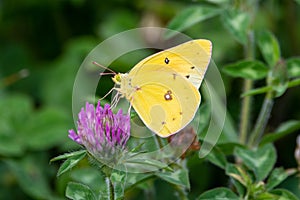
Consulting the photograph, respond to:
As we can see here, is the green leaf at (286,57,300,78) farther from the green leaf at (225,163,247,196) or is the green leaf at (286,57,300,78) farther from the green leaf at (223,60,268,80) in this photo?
the green leaf at (225,163,247,196)

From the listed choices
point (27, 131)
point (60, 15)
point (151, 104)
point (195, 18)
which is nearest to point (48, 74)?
point (60, 15)

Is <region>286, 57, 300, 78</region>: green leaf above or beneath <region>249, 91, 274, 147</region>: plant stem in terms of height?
above

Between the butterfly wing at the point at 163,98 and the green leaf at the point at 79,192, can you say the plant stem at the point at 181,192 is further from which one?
the green leaf at the point at 79,192

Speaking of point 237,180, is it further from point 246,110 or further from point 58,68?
point 58,68

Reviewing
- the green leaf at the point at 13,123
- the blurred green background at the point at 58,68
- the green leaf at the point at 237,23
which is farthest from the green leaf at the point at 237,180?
the green leaf at the point at 13,123

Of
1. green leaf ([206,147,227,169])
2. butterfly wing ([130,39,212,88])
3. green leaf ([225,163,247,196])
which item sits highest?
butterfly wing ([130,39,212,88])

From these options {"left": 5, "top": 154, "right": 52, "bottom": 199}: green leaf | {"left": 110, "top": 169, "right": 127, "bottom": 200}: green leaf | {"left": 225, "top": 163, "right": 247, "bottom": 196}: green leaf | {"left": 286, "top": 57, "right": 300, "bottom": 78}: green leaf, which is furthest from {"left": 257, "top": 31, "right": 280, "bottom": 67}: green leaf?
{"left": 5, "top": 154, "right": 52, "bottom": 199}: green leaf
